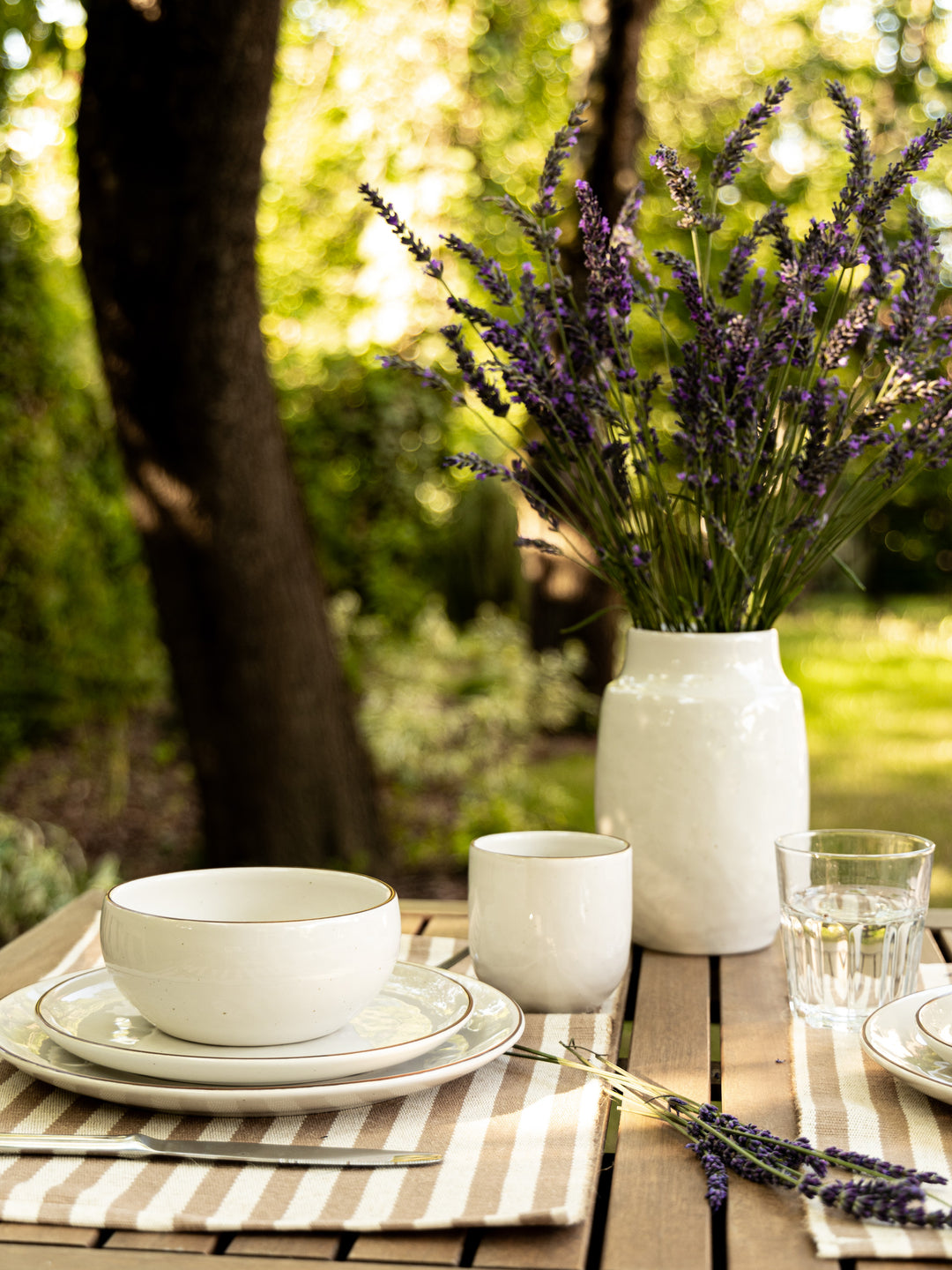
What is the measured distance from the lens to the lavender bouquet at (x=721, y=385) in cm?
106

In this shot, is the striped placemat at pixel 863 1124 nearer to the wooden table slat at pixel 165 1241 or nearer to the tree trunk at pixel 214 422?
the wooden table slat at pixel 165 1241

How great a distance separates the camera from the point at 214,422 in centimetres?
272

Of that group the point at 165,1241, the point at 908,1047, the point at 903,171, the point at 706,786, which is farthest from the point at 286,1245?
the point at 903,171

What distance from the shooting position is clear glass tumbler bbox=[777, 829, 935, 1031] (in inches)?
39.6

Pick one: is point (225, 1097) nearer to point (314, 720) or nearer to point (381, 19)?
point (314, 720)

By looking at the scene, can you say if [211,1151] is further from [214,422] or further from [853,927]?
[214,422]

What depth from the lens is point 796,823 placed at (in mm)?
1212

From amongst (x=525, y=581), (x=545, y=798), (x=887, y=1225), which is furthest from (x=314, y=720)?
(x=525, y=581)

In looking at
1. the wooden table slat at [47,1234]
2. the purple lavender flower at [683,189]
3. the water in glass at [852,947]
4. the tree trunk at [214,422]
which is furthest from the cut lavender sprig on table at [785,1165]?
the tree trunk at [214,422]

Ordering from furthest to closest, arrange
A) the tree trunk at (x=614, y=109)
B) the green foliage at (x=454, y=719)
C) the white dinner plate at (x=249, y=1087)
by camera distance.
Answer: the tree trunk at (x=614, y=109), the green foliage at (x=454, y=719), the white dinner plate at (x=249, y=1087)

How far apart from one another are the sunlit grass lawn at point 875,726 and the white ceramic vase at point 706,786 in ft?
8.80

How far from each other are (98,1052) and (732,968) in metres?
0.61

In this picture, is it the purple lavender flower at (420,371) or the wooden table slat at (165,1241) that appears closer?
the wooden table slat at (165,1241)

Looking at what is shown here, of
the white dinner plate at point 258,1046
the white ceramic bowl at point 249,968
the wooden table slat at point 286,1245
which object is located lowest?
the wooden table slat at point 286,1245
